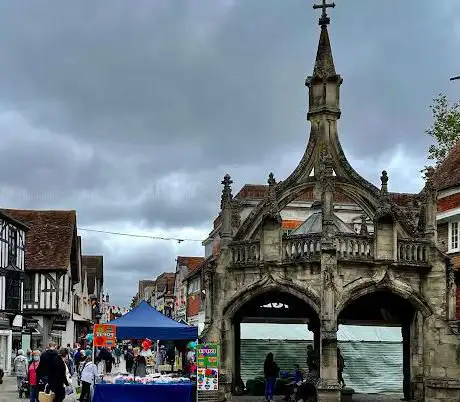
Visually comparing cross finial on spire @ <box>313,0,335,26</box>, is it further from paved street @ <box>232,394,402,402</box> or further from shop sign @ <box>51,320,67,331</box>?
shop sign @ <box>51,320,67,331</box>

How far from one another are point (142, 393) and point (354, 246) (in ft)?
20.0

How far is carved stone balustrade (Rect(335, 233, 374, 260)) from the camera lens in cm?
2081

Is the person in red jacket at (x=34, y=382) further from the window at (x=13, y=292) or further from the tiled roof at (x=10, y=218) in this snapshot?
the window at (x=13, y=292)

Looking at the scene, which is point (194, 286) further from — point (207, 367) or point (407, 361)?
point (207, 367)

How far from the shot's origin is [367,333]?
99.4ft

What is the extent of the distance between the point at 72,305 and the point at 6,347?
626 inches

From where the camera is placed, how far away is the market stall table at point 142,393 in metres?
19.5

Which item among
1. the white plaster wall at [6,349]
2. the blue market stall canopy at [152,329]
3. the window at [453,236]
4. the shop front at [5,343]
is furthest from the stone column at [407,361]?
the white plaster wall at [6,349]

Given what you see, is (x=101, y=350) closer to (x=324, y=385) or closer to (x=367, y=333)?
(x=367, y=333)

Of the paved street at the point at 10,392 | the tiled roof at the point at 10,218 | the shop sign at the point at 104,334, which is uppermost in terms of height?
the tiled roof at the point at 10,218

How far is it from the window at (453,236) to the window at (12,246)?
21.7m

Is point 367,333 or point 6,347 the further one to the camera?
point 6,347

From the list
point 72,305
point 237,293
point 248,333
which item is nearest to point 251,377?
point 248,333

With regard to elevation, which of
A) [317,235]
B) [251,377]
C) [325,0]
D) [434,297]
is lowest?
[251,377]
